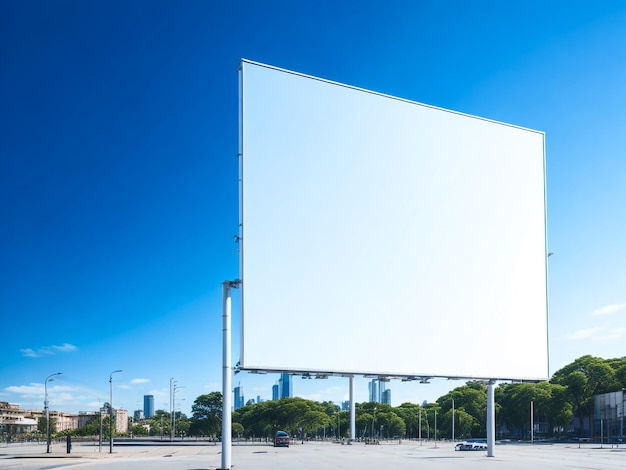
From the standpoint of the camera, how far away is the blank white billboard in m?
21.0

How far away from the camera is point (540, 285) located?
985 inches

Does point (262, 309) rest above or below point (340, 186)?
below

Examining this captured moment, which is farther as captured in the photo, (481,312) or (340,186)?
(481,312)

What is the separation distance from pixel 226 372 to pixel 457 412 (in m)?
75.5

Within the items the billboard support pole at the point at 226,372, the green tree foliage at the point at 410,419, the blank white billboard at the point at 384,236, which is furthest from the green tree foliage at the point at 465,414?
the billboard support pole at the point at 226,372

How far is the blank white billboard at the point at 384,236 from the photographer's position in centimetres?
2100

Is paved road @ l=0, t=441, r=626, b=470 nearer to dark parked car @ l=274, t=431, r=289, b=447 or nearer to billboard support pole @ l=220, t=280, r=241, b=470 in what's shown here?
billboard support pole @ l=220, t=280, r=241, b=470

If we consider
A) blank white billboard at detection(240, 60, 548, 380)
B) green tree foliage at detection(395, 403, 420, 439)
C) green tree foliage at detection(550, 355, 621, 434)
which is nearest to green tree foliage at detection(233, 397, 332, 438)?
green tree foliage at detection(395, 403, 420, 439)

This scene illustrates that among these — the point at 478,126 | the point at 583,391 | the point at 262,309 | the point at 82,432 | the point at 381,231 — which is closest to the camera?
the point at 262,309

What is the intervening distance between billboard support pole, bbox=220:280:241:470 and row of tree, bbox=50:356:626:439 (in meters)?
48.0

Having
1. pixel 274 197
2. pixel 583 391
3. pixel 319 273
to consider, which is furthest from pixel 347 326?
pixel 583 391

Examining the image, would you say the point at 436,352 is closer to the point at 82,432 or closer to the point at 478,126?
the point at 478,126

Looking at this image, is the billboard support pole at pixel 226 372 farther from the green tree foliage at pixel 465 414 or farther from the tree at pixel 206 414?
the green tree foliage at pixel 465 414

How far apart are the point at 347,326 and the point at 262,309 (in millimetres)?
3090
